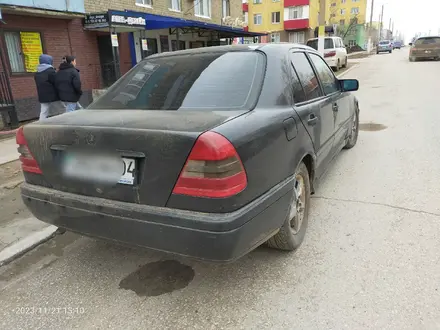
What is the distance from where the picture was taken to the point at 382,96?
36.0 feet

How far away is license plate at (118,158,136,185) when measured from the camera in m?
2.15

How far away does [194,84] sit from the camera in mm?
2762

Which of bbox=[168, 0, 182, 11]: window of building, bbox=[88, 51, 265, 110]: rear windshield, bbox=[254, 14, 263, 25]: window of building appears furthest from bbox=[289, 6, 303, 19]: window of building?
bbox=[88, 51, 265, 110]: rear windshield

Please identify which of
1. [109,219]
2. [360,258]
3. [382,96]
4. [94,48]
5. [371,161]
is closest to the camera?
[109,219]

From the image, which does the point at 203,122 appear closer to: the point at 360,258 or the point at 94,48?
the point at 360,258

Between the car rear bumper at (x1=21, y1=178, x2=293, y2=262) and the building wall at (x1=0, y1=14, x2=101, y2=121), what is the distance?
816 cm

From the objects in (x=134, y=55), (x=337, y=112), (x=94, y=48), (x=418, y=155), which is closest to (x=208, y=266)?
(x=337, y=112)

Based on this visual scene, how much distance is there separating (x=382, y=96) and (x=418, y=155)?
6500 mm

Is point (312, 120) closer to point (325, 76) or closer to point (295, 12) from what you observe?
point (325, 76)

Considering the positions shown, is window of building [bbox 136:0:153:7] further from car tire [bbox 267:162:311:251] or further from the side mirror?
car tire [bbox 267:162:311:251]

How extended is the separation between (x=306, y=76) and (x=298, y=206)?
50.2 inches

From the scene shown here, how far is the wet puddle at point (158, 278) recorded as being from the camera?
8.46 ft

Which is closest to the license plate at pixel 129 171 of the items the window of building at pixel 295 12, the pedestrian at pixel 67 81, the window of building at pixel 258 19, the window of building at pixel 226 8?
the pedestrian at pixel 67 81

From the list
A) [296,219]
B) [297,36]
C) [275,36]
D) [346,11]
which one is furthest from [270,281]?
[346,11]
